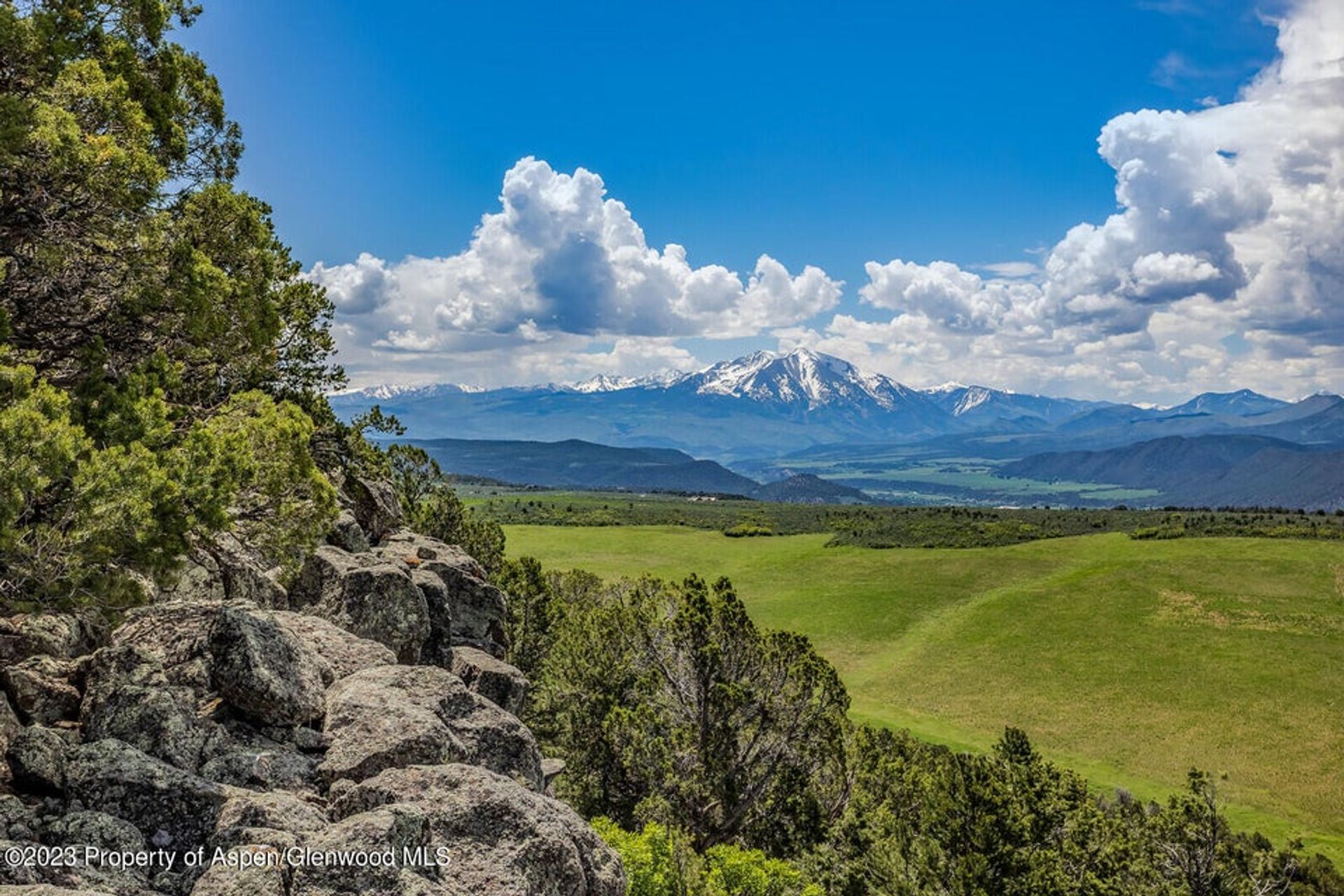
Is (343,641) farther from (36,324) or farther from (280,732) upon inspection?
(36,324)

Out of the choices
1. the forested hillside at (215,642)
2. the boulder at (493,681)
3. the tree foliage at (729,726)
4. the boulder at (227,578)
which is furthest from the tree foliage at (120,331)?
the tree foliage at (729,726)

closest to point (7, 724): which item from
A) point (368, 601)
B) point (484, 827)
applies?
point (484, 827)

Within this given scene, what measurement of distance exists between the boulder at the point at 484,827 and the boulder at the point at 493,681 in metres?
13.5

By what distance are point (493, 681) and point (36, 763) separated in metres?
16.4

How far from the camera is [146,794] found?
1088cm

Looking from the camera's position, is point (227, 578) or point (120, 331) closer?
point (120, 331)

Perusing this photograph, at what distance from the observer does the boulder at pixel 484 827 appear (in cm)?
1167

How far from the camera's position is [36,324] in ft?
47.3

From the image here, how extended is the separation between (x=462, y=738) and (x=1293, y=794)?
73.3 meters

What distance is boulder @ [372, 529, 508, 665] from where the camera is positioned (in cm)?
3183

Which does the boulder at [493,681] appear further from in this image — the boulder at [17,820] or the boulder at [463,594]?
the boulder at [17,820]

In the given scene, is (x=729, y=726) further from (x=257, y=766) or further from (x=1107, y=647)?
(x=1107, y=647)

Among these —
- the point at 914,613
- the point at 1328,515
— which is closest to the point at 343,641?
the point at 914,613

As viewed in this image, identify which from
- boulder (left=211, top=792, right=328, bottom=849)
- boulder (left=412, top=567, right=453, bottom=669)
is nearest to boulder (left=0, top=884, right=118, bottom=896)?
boulder (left=211, top=792, right=328, bottom=849)
